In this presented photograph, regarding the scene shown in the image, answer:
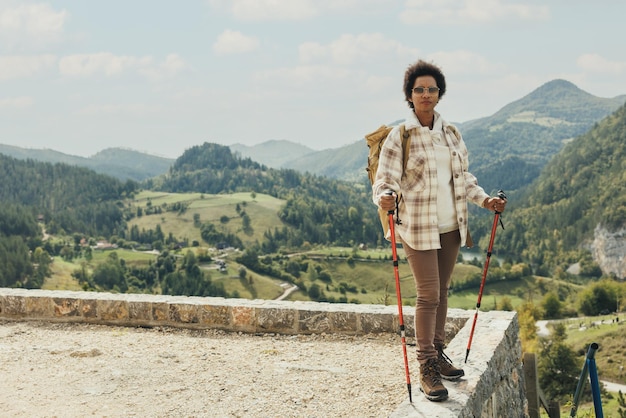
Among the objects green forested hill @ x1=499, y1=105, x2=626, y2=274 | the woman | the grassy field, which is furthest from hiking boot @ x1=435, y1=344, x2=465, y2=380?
green forested hill @ x1=499, y1=105, x2=626, y2=274

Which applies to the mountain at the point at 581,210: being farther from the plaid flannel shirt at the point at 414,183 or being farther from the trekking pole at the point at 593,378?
the plaid flannel shirt at the point at 414,183

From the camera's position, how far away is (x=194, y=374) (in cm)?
585

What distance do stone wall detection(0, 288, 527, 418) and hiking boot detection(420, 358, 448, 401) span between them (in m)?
0.77

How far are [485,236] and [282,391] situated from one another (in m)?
159

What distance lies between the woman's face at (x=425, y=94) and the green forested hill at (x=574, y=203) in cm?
14807

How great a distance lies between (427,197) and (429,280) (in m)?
0.57

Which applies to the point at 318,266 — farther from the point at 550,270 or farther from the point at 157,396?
the point at 157,396

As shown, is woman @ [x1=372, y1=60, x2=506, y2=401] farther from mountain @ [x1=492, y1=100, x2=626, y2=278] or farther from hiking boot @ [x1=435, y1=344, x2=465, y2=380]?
mountain @ [x1=492, y1=100, x2=626, y2=278]

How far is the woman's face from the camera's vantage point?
4.28 metres

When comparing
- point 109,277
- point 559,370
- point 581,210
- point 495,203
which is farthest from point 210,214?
point 495,203

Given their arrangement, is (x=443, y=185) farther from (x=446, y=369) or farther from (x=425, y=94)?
(x=446, y=369)

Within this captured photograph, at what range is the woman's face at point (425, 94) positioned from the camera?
4.28m

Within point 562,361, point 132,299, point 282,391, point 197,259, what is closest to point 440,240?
point 282,391

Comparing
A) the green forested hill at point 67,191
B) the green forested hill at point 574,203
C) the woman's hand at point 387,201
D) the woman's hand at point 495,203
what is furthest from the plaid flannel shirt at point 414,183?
the green forested hill at point 67,191
